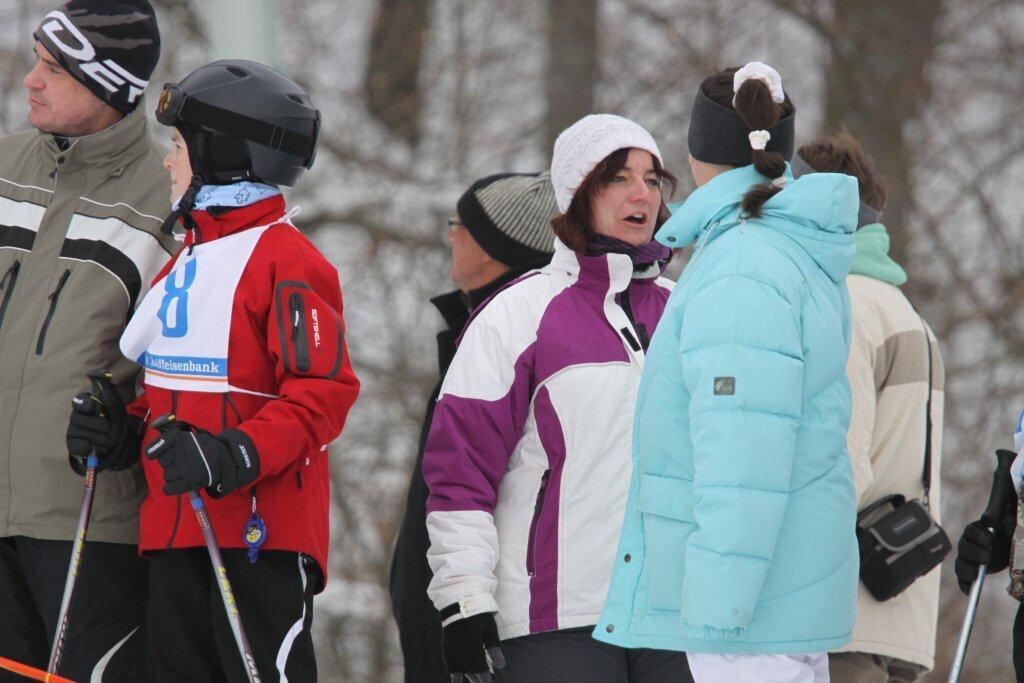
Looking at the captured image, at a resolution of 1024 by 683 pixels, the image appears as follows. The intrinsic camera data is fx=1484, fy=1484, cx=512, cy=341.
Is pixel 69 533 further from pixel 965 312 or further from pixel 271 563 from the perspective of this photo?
pixel 965 312

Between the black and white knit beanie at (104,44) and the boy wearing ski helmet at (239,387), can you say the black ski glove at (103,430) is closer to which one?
the boy wearing ski helmet at (239,387)

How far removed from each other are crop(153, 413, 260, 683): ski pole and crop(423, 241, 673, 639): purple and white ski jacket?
1.43ft

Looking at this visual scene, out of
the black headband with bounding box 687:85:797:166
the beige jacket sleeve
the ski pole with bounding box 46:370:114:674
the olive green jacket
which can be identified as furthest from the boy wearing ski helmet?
the beige jacket sleeve

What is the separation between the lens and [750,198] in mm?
3072

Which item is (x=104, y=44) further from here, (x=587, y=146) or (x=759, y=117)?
(x=759, y=117)

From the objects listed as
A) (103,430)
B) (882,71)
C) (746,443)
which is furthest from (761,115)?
(882,71)

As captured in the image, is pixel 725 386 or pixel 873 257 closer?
pixel 725 386

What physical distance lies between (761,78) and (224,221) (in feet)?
4.27

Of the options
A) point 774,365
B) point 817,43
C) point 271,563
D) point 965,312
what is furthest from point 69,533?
point 817,43

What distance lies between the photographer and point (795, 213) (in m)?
3.05

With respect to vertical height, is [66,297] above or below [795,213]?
below

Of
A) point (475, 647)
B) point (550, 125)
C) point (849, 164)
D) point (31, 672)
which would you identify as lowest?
point (31, 672)

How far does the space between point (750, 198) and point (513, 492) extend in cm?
90

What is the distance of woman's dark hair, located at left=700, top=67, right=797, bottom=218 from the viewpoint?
10.1 feet
